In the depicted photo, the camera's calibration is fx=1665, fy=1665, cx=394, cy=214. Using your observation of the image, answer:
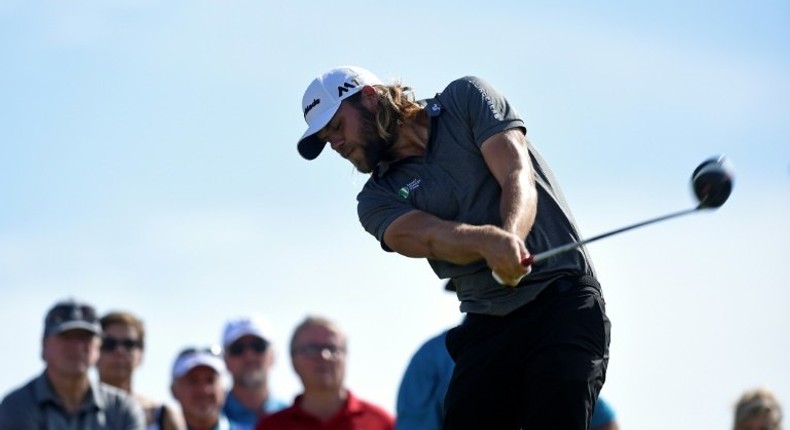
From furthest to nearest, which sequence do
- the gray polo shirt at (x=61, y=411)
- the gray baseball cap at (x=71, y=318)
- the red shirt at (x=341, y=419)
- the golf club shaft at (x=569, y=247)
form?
1. the red shirt at (x=341, y=419)
2. the gray baseball cap at (x=71, y=318)
3. the gray polo shirt at (x=61, y=411)
4. the golf club shaft at (x=569, y=247)

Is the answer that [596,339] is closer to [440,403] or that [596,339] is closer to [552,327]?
[552,327]

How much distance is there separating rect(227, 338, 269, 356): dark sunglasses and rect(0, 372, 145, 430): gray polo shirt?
1680 mm

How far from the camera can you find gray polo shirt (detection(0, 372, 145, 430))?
1002cm

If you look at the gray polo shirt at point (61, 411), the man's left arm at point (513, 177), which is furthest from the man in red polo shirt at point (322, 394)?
the man's left arm at point (513, 177)

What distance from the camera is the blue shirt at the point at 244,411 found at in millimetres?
11920

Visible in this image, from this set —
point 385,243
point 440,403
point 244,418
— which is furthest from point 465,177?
point 244,418

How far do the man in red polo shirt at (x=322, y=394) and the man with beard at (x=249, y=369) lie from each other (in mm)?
452

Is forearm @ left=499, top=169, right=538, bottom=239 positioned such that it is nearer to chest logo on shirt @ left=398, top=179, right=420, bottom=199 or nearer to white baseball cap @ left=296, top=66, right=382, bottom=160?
chest logo on shirt @ left=398, top=179, right=420, bottom=199

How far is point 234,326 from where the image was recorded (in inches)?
482

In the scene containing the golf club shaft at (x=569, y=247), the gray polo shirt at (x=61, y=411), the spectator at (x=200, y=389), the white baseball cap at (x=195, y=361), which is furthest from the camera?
the white baseball cap at (x=195, y=361)

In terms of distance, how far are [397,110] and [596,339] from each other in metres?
1.53

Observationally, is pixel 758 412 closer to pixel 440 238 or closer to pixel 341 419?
pixel 341 419

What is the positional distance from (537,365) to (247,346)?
4.81m

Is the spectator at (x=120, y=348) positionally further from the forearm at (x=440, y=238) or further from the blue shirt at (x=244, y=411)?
the forearm at (x=440, y=238)
